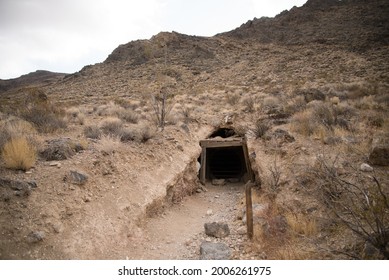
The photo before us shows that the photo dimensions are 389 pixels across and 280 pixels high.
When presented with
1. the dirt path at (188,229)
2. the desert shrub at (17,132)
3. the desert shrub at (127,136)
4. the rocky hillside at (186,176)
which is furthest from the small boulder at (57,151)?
Answer: the dirt path at (188,229)

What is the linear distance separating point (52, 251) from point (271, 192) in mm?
4849

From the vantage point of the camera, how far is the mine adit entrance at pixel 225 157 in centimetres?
1045

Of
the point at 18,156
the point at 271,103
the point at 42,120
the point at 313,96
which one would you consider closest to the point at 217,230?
the point at 18,156

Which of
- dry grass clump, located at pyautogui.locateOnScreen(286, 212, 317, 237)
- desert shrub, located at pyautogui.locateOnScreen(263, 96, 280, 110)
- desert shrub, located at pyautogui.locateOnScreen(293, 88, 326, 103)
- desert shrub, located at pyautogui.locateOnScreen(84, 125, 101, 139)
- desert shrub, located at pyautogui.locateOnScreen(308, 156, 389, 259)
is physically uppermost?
desert shrub, located at pyautogui.locateOnScreen(293, 88, 326, 103)

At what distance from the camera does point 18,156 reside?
207 inches

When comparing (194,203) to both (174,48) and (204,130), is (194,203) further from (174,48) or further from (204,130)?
(174,48)

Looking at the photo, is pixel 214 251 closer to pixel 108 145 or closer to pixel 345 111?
pixel 108 145

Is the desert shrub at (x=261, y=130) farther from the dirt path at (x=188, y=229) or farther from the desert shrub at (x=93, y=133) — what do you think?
the desert shrub at (x=93, y=133)

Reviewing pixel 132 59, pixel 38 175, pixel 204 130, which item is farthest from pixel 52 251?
pixel 132 59

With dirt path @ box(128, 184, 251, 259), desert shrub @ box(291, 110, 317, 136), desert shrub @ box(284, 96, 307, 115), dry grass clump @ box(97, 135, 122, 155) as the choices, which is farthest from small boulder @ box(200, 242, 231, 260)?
desert shrub @ box(284, 96, 307, 115)

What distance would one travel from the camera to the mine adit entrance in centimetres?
1045

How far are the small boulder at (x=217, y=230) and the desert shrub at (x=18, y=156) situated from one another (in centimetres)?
361

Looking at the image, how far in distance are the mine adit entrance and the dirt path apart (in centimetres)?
192

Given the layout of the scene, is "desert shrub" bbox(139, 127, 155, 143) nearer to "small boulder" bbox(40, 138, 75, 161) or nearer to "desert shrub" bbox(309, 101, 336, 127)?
"small boulder" bbox(40, 138, 75, 161)
